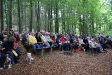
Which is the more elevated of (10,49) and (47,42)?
(10,49)

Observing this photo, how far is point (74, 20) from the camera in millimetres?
28125

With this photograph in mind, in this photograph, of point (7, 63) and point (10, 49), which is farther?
point (10, 49)

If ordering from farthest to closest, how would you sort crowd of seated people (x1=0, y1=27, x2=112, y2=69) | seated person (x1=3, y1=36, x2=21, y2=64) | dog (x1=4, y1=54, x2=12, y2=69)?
1. crowd of seated people (x1=0, y1=27, x2=112, y2=69)
2. seated person (x1=3, y1=36, x2=21, y2=64)
3. dog (x1=4, y1=54, x2=12, y2=69)

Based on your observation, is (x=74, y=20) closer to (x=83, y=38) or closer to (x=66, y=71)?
(x=83, y=38)

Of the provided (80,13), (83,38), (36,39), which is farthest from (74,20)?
(36,39)

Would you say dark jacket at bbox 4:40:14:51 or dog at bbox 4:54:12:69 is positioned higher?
dark jacket at bbox 4:40:14:51

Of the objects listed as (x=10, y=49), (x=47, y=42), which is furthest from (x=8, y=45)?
(x=47, y=42)

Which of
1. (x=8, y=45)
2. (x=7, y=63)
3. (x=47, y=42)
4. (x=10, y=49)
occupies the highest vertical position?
(x=8, y=45)

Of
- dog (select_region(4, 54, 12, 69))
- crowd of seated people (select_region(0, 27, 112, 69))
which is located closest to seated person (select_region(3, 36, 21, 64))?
crowd of seated people (select_region(0, 27, 112, 69))

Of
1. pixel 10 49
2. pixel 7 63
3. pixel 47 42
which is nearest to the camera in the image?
pixel 7 63

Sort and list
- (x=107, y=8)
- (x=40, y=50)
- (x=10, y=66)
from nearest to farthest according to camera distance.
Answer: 1. (x=10, y=66)
2. (x=40, y=50)
3. (x=107, y=8)

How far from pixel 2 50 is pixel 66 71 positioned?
313 cm

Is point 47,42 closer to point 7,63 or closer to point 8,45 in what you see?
point 8,45

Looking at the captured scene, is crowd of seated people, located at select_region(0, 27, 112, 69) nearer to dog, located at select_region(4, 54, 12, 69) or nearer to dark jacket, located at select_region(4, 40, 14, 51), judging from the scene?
dark jacket, located at select_region(4, 40, 14, 51)
